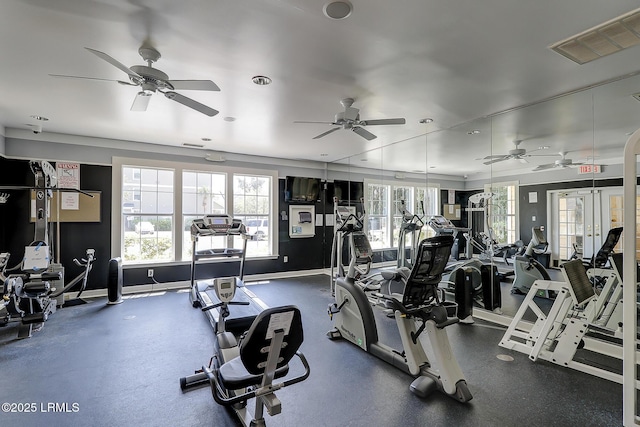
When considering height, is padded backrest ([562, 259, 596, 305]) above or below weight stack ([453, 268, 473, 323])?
above

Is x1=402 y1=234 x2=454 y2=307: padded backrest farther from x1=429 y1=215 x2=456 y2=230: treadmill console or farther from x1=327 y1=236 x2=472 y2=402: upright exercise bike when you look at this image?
x1=429 y1=215 x2=456 y2=230: treadmill console

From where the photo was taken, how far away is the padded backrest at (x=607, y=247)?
3.40 meters

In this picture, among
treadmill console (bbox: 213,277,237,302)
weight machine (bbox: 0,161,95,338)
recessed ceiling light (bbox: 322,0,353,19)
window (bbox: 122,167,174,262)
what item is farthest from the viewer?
window (bbox: 122,167,174,262)

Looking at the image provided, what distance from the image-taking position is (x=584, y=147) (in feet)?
12.9

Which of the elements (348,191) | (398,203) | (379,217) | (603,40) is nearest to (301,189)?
(348,191)

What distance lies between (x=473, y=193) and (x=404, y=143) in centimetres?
147

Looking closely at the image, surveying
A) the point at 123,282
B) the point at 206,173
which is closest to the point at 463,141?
the point at 206,173

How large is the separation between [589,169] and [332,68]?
3304 mm

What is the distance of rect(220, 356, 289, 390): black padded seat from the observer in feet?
5.37

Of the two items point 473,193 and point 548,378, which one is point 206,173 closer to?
point 473,193

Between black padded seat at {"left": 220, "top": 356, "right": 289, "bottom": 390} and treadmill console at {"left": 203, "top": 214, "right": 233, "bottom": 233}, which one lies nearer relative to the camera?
black padded seat at {"left": 220, "top": 356, "right": 289, "bottom": 390}

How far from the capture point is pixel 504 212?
15.0 ft

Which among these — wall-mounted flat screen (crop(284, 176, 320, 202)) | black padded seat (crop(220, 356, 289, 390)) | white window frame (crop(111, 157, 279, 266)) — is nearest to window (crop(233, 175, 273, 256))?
white window frame (crop(111, 157, 279, 266))

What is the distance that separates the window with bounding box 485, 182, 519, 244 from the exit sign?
2.74 feet
